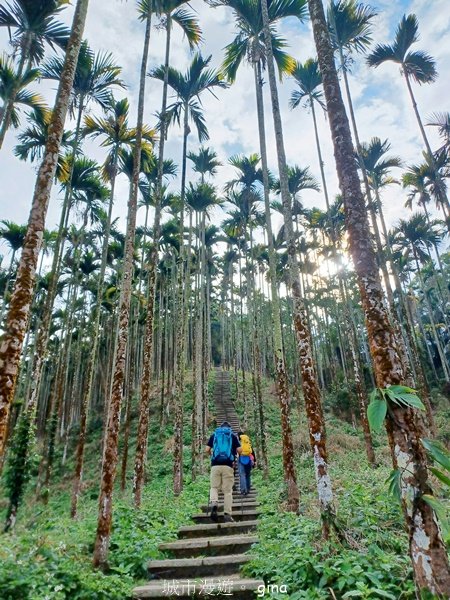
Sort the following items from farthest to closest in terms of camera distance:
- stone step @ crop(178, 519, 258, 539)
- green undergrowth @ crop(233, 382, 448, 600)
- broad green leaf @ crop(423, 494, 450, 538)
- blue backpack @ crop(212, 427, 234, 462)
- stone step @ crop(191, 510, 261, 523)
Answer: stone step @ crop(191, 510, 261, 523), blue backpack @ crop(212, 427, 234, 462), stone step @ crop(178, 519, 258, 539), green undergrowth @ crop(233, 382, 448, 600), broad green leaf @ crop(423, 494, 450, 538)

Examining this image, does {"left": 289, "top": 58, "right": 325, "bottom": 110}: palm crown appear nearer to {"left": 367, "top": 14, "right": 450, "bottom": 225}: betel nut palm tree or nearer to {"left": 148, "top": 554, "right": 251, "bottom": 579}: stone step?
{"left": 367, "top": 14, "right": 450, "bottom": 225}: betel nut palm tree

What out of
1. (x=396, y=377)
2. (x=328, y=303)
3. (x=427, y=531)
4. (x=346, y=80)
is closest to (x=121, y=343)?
(x=396, y=377)

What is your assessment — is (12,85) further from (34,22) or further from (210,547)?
(210,547)

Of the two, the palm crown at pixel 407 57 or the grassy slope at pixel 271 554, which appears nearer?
the grassy slope at pixel 271 554

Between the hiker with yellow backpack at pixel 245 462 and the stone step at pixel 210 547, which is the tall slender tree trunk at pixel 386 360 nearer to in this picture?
the stone step at pixel 210 547

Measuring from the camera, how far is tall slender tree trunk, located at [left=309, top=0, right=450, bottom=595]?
108 inches

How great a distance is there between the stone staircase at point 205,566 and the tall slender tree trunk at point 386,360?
2.19 m

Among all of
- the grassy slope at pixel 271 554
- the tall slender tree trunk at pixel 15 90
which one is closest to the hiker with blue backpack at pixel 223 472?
the grassy slope at pixel 271 554

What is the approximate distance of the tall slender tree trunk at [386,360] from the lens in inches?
108

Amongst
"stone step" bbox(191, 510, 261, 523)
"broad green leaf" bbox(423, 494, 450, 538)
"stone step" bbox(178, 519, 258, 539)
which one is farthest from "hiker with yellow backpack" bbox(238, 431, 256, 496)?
"broad green leaf" bbox(423, 494, 450, 538)

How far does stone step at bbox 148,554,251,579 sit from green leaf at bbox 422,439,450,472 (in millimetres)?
3390

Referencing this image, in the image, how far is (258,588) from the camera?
12.9 feet

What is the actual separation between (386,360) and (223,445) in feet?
15.2

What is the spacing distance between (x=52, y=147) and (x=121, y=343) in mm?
3263
